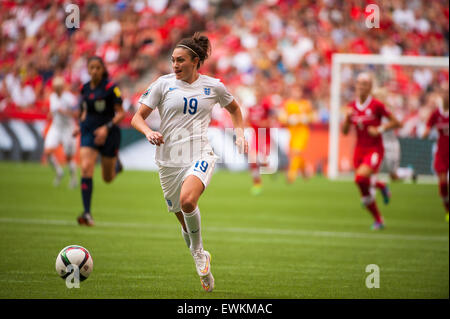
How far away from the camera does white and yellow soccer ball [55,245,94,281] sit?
291 inches

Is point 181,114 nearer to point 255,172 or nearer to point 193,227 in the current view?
point 193,227

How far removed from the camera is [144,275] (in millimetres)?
8266

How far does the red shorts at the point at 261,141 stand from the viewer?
22.9 m

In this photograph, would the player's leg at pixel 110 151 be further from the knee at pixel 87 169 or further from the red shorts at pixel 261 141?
the red shorts at pixel 261 141

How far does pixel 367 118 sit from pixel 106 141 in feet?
15.3

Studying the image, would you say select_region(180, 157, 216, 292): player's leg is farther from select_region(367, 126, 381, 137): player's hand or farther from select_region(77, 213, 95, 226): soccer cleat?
select_region(367, 126, 381, 137): player's hand

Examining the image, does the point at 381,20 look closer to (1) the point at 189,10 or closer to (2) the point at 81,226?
(1) the point at 189,10

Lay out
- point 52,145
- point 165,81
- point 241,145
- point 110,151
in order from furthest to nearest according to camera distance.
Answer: point 52,145
point 110,151
point 241,145
point 165,81

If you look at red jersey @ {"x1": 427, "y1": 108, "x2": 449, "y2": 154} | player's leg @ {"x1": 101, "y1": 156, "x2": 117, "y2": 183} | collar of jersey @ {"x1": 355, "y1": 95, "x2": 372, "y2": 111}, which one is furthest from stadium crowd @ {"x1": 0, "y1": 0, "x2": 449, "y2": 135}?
player's leg @ {"x1": 101, "y1": 156, "x2": 117, "y2": 183}

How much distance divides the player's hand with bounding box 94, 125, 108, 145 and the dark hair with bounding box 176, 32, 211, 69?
4.77 meters

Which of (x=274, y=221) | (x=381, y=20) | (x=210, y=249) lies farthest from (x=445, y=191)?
(x=381, y=20)

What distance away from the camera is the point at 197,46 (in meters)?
7.53

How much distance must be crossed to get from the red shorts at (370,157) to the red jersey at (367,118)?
0.09 meters

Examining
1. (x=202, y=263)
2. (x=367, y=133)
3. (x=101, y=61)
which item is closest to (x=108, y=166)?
(x=101, y=61)
